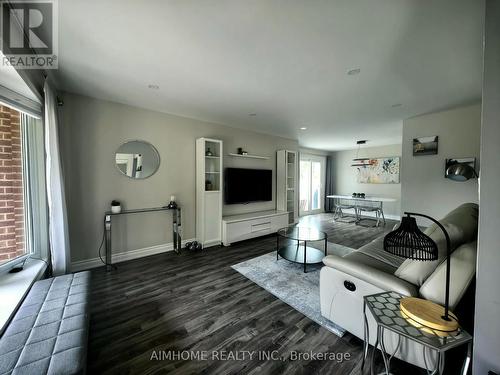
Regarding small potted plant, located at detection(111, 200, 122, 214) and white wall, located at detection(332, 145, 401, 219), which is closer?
small potted plant, located at detection(111, 200, 122, 214)

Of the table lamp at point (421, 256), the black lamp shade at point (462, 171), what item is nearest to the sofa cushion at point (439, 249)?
the table lamp at point (421, 256)

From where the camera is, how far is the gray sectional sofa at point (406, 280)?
118 cm

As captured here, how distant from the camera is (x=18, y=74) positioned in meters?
1.54

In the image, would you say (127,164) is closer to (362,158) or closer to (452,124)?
(452,124)

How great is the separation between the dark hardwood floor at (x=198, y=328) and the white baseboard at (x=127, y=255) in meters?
0.23

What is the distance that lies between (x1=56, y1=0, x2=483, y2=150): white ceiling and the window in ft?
2.30

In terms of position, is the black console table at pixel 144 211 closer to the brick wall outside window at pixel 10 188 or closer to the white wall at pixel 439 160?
the brick wall outside window at pixel 10 188

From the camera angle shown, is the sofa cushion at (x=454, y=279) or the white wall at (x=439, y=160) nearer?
the sofa cushion at (x=454, y=279)

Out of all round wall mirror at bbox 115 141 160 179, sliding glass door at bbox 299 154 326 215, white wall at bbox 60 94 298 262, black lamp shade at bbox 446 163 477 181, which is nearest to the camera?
black lamp shade at bbox 446 163 477 181

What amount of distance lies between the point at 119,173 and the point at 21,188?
1066mm

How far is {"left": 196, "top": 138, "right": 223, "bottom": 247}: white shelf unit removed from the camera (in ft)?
11.8

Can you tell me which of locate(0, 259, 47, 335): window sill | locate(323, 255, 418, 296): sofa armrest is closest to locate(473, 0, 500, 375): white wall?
locate(323, 255, 418, 296): sofa armrest

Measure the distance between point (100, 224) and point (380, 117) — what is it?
5031mm

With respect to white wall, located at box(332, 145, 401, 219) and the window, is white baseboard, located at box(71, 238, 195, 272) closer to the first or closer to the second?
the window
